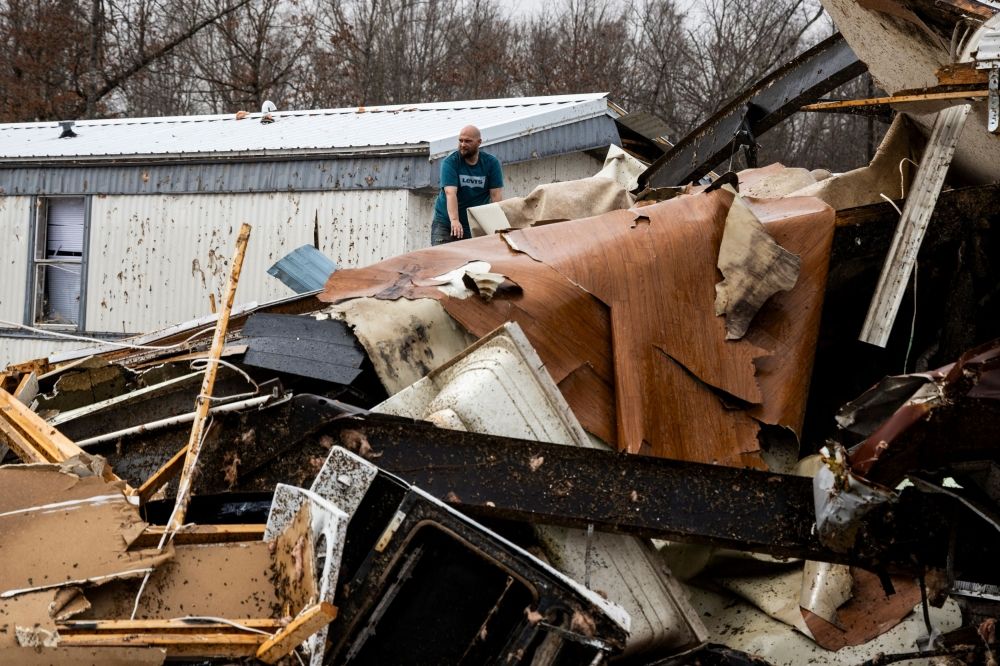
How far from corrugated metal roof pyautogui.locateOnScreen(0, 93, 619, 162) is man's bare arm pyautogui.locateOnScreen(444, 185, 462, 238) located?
218cm

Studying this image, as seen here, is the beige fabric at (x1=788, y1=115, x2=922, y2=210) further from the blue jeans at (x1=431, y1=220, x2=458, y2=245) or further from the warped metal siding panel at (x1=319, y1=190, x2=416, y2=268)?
the warped metal siding panel at (x1=319, y1=190, x2=416, y2=268)

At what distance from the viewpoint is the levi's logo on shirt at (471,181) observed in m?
7.21

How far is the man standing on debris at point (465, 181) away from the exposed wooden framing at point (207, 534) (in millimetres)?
4437

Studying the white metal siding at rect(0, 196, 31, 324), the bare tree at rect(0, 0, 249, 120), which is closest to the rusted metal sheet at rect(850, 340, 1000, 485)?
the white metal siding at rect(0, 196, 31, 324)

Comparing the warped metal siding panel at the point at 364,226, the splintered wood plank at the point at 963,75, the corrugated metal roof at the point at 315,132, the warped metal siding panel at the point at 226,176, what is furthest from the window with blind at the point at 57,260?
the splintered wood plank at the point at 963,75

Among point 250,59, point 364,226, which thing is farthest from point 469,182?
point 250,59

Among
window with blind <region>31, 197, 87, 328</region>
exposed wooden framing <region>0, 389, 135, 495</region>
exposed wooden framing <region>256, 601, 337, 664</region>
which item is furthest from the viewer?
window with blind <region>31, 197, 87, 328</region>

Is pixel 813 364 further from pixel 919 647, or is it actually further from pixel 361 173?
pixel 361 173

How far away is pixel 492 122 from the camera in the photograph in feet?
32.6

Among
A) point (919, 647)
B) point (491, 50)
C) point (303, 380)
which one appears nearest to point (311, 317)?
point (303, 380)

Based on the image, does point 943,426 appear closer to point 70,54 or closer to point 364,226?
point 364,226

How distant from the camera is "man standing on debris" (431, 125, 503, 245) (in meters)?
7.10

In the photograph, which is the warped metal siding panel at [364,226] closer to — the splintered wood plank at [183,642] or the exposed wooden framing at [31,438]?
the exposed wooden framing at [31,438]

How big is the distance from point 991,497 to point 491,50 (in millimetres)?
19548
